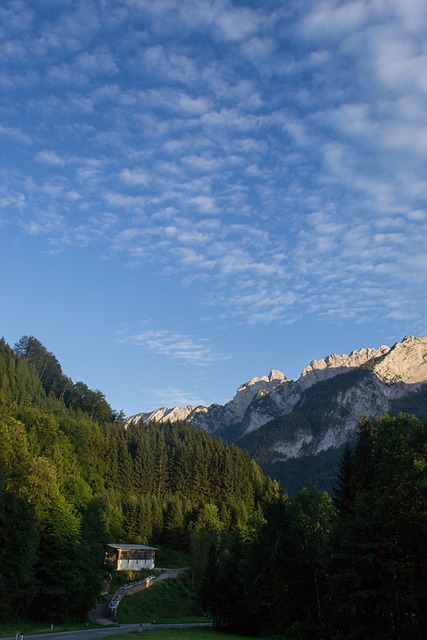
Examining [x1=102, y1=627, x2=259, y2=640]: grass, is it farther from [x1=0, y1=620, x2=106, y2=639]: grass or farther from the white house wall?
the white house wall

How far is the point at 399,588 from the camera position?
33906mm

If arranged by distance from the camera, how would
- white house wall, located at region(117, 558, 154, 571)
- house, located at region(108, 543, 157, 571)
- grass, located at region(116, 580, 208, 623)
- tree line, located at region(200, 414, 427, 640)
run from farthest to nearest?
house, located at region(108, 543, 157, 571), white house wall, located at region(117, 558, 154, 571), grass, located at region(116, 580, 208, 623), tree line, located at region(200, 414, 427, 640)

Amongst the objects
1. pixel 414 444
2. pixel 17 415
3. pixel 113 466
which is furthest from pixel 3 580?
pixel 113 466

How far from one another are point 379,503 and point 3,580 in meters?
38.3

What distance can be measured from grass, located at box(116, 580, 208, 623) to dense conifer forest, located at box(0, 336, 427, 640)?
149 inches

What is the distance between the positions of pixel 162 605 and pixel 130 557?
1314 centimetres

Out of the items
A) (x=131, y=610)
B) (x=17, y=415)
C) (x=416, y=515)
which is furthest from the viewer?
(x=17, y=415)

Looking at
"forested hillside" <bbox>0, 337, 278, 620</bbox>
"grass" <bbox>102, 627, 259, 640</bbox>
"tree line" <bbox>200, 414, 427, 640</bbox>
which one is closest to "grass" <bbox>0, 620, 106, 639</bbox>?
"forested hillside" <bbox>0, 337, 278, 620</bbox>

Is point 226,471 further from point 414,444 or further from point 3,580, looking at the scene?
point 414,444

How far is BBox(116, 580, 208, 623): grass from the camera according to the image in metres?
73.1

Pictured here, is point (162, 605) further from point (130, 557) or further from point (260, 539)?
point (260, 539)

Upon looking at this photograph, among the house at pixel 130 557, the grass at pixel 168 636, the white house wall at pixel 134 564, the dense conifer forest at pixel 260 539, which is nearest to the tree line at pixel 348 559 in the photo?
the dense conifer forest at pixel 260 539

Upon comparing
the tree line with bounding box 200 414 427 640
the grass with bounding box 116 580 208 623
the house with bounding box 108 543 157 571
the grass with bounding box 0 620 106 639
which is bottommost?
the grass with bounding box 116 580 208 623

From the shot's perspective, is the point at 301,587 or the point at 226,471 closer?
the point at 301,587
